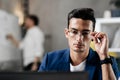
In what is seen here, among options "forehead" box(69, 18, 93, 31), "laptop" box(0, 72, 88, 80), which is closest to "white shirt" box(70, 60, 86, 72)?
"forehead" box(69, 18, 93, 31)

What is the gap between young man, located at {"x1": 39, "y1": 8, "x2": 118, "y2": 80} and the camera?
0.96 meters

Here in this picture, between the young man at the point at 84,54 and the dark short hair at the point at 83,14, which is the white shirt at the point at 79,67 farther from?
the dark short hair at the point at 83,14

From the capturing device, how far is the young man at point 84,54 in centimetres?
96

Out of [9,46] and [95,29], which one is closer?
[95,29]

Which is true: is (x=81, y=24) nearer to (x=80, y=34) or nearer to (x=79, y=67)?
(x=80, y=34)

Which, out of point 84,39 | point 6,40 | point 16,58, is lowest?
point 16,58

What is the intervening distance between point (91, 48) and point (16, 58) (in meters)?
2.59

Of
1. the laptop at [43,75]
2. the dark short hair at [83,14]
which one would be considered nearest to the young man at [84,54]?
the dark short hair at [83,14]

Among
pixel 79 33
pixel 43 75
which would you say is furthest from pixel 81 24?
pixel 43 75

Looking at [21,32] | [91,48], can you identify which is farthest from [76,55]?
[21,32]

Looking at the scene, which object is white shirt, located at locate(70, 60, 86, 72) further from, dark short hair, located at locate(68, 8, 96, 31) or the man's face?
dark short hair, located at locate(68, 8, 96, 31)

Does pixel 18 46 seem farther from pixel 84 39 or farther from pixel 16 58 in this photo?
pixel 84 39

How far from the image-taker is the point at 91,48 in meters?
1.00

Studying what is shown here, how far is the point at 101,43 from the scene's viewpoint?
98 centimetres
